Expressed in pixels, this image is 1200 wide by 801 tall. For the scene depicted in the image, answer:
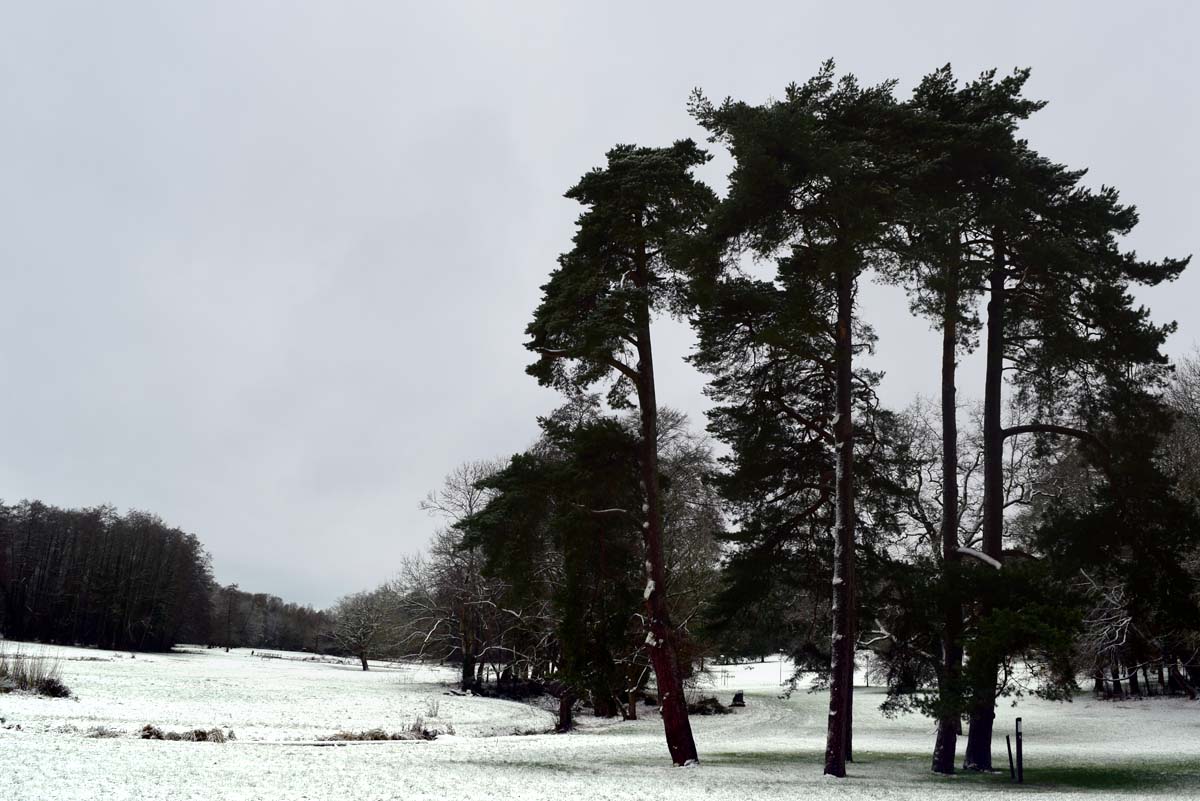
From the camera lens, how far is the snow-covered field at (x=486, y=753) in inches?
433

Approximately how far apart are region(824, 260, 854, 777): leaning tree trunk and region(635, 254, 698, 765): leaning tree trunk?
292 cm

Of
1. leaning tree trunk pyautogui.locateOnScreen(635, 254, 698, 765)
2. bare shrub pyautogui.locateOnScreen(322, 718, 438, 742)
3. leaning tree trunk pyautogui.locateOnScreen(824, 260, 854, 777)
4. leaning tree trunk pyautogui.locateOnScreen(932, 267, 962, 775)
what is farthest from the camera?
bare shrub pyautogui.locateOnScreen(322, 718, 438, 742)

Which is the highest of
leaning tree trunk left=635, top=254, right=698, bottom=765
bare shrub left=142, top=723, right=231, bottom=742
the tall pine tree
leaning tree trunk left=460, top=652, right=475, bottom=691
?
the tall pine tree

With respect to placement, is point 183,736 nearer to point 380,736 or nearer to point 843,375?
point 380,736

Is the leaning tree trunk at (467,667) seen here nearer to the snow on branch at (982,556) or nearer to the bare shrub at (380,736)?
the bare shrub at (380,736)

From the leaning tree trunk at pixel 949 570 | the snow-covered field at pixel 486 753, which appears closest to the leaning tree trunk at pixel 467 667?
the snow-covered field at pixel 486 753

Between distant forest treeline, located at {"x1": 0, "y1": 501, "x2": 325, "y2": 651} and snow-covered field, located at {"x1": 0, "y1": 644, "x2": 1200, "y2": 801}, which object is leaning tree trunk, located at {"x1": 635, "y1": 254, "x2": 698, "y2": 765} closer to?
snow-covered field, located at {"x1": 0, "y1": 644, "x2": 1200, "y2": 801}

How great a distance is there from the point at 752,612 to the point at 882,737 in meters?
12.3

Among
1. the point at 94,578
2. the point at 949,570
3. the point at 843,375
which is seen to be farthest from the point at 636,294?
the point at 94,578

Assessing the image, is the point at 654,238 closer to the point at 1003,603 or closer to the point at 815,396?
the point at 815,396

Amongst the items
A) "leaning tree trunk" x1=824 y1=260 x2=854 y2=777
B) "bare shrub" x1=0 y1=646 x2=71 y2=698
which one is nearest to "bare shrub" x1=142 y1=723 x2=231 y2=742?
"bare shrub" x1=0 y1=646 x2=71 y2=698

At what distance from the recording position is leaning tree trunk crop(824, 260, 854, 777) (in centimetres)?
1512

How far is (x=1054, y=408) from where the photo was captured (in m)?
17.7

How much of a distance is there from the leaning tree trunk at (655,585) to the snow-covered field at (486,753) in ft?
2.52
